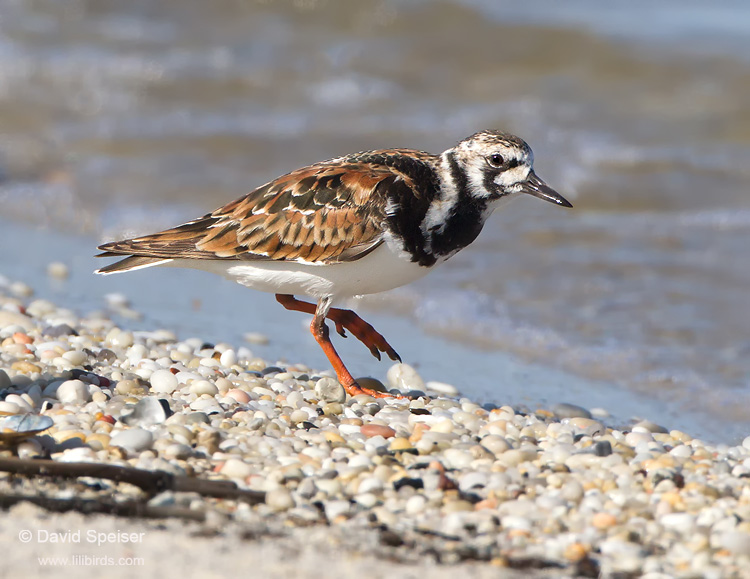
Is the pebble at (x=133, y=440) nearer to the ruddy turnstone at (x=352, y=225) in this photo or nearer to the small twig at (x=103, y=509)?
the small twig at (x=103, y=509)

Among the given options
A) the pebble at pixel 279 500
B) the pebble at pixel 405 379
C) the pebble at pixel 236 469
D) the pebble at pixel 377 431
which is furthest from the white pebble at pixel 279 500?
the pebble at pixel 405 379

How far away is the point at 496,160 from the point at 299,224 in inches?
33.6

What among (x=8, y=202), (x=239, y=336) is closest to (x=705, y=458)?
(x=239, y=336)

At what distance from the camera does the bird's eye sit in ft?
13.7

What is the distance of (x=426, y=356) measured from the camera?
536 centimetres

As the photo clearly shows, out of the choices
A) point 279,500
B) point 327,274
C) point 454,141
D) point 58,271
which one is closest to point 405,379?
point 327,274

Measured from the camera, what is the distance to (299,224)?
13.7ft

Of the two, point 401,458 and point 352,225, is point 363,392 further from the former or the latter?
point 401,458

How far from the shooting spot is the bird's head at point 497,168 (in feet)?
13.7

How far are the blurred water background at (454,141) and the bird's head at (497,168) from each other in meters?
1.00

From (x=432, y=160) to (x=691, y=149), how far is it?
6.27m

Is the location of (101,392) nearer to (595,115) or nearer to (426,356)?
(426,356)

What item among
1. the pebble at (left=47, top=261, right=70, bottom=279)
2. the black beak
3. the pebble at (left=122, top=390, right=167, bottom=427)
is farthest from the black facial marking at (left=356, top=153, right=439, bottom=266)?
the pebble at (left=47, top=261, right=70, bottom=279)

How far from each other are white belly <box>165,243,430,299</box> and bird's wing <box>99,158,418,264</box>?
0.15ft
